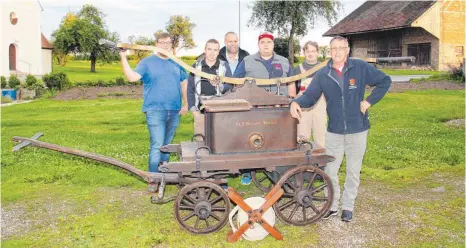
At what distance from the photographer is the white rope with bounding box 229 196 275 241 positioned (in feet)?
15.4

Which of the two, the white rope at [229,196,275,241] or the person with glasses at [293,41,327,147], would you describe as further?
the person with glasses at [293,41,327,147]

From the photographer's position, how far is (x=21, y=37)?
3450cm

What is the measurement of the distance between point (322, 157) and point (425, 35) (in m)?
33.8

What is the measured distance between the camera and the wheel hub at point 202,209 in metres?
4.77

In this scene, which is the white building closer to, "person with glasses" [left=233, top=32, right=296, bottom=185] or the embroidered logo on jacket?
"person with glasses" [left=233, top=32, right=296, bottom=185]

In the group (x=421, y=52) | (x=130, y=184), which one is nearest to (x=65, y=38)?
(x=421, y=52)

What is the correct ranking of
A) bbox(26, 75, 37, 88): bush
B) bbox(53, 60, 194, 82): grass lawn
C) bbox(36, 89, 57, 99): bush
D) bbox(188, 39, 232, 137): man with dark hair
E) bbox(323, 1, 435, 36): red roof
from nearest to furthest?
bbox(188, 39, 232, 137): man with dark hair → bbox(36, 89, 57, 99): bush → bbox(26, 75, 37, 88): bush → bbox(53, 60, 194, 82): grass lawn → bbox(323, 1, 435, 36): red roof

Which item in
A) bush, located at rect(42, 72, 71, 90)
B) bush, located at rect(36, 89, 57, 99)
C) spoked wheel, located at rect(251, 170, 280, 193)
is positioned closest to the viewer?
spoked wheel, located at rect(251, 170, 280, 193)

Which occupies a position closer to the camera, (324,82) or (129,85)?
(324,82)

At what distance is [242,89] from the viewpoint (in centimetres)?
481

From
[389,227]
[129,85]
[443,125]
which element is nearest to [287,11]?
[129,85]

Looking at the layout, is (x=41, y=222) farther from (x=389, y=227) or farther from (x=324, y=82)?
(x=389, y=227)

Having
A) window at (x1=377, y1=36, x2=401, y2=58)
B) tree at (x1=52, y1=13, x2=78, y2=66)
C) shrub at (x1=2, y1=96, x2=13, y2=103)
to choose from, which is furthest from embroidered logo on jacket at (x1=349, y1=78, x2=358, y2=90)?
tree at (x1=52, y1=13, x2=78, y2=66)

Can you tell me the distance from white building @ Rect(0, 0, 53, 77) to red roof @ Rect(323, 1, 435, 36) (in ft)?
77.8
